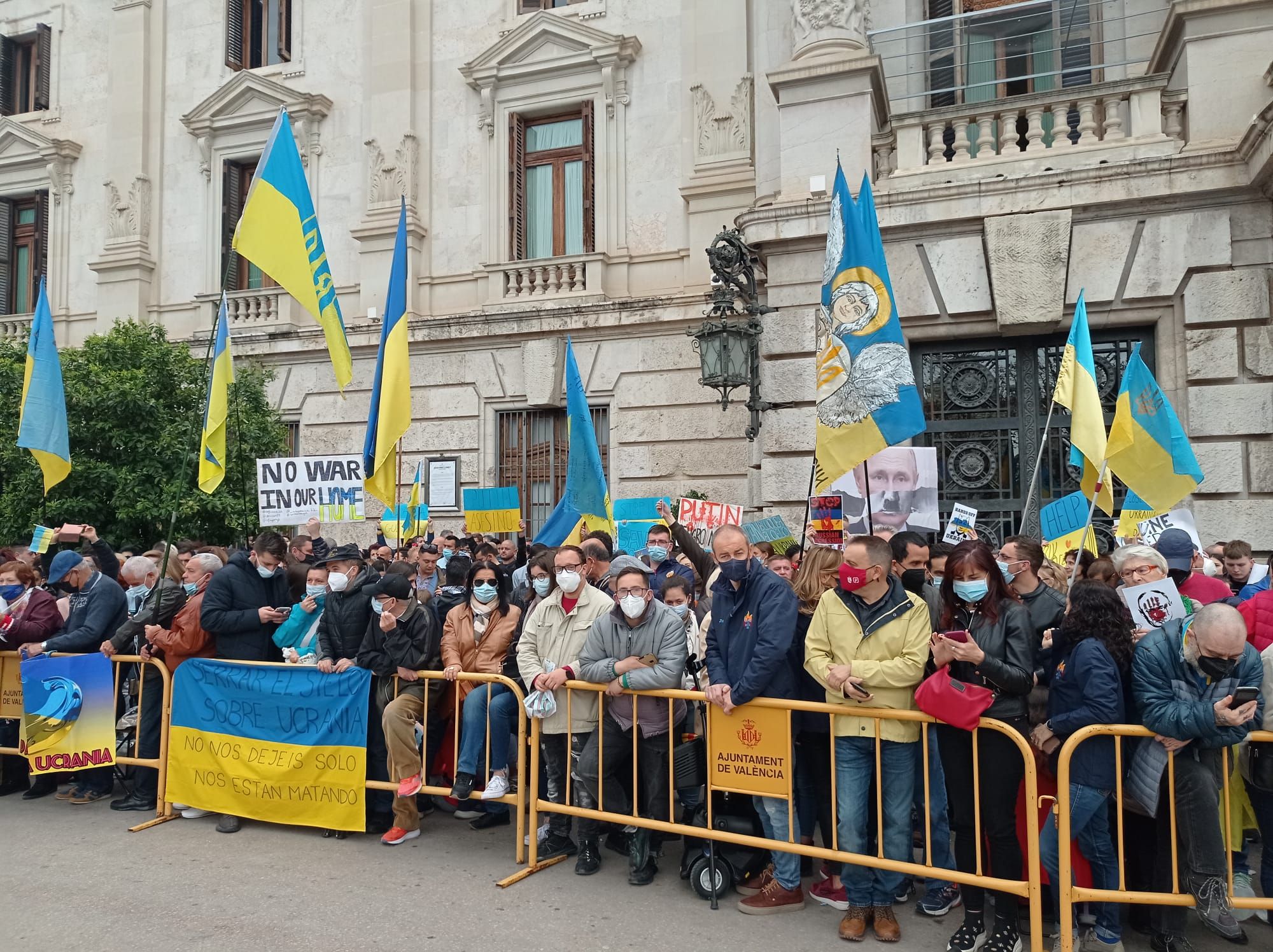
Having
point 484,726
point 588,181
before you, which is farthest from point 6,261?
point 484,726

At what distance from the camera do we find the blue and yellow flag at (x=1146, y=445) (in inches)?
266

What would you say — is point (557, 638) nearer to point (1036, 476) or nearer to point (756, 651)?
point (756, 651)

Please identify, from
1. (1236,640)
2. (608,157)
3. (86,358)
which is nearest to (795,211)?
(608,157)

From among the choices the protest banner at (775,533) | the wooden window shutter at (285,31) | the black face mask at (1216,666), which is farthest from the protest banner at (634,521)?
the wooden window shutter at (285,31)

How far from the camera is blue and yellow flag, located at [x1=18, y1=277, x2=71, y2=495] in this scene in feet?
26.5

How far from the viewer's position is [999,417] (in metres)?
10.1

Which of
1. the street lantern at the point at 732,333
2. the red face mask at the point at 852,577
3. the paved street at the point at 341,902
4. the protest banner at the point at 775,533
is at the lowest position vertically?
the paved street at the point at 341,902

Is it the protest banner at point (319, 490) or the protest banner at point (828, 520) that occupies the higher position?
the protest banner at point (319, 490)

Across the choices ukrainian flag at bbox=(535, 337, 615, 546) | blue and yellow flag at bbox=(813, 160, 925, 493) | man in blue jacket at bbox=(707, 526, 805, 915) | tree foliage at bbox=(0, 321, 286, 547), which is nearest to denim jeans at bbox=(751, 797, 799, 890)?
man in blue jacket at bbox=(707, 526, 805, 915)

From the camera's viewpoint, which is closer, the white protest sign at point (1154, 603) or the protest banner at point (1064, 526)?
the white protest sign at point (1154, 603)

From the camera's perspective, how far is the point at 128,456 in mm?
13297

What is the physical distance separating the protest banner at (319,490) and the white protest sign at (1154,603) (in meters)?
6.82

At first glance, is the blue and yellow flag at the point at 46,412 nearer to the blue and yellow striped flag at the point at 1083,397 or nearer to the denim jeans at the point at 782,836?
the denim jeans at the point at 782,836

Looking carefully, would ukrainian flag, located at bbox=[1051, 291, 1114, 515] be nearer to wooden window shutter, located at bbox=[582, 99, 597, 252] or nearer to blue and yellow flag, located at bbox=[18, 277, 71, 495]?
blue and yellow flag, located at bbox=[18, 277, 71, 495]
